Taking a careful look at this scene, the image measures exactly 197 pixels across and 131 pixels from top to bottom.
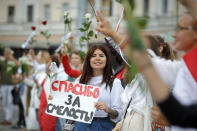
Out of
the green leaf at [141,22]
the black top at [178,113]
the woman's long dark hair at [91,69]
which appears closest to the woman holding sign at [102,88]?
the woman's long dark hair at [91,69]

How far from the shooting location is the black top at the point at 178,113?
1.56m

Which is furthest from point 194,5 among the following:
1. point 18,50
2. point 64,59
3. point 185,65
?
point 18,50

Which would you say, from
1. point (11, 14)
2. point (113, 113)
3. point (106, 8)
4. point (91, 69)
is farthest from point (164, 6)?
point (113, 113)

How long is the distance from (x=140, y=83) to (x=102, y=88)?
7.78ft

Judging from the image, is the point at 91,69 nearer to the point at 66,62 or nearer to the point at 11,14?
the point at 66,62

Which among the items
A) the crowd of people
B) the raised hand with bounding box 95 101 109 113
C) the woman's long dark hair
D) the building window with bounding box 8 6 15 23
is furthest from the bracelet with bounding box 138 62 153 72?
the building window with bounding box 8 6 15 23

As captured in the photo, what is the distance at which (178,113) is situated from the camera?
1560 millimetres

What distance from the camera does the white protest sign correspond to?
12.6 feet

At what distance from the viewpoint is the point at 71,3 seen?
1163 inches

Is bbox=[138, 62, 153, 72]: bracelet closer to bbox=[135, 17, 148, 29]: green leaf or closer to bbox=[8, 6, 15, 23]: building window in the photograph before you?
Result: bbox=[135, 17, 148, 29]: green leaf

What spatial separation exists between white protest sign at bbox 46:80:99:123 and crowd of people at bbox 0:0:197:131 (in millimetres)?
94

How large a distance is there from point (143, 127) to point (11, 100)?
24.0 feet

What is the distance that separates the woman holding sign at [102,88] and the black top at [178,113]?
2.08 m

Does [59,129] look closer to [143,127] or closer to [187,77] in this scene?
[143,127]
